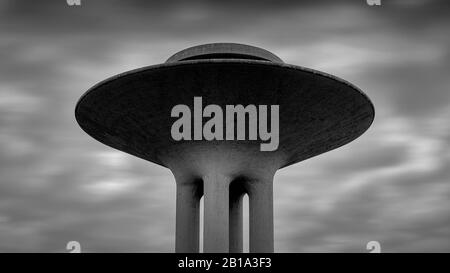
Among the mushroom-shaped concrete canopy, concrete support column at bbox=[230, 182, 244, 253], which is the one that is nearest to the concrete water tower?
the mushroom-shaped concrete canopy

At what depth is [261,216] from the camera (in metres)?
21.6

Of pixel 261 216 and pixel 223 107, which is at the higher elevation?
pixel 223 107

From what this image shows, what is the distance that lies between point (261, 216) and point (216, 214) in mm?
1893

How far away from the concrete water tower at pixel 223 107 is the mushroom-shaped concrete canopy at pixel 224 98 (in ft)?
0.10

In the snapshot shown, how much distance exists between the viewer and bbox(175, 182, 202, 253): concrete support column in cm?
2170

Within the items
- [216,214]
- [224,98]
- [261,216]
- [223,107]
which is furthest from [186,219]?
[224,98]

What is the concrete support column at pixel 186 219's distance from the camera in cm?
2170

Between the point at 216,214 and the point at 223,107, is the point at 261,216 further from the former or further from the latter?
the point at 223,107

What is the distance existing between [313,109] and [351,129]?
3323mm

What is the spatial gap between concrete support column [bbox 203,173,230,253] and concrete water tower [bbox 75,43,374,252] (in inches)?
1.3

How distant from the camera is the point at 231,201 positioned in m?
24.9

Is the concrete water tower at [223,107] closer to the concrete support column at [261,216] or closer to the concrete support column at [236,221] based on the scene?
the concrete support column at [261,216]
